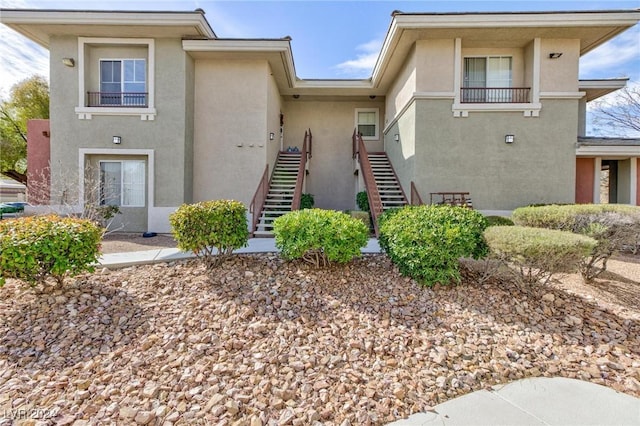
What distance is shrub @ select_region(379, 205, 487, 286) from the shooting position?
464 cm

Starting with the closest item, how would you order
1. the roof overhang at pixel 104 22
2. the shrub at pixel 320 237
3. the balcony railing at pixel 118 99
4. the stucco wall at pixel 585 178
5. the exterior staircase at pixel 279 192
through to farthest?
the shrub at pixel 320 237, the exterior staircase at pixel 279 192, the roof overhang at pixel 104 22, the balcony railing at pixel 118 99, the stucco wall at pixel 585 178

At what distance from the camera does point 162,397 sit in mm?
2756

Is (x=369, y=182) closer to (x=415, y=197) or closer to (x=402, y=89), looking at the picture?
(x=415, y=197)

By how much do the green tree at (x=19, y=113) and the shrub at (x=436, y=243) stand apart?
2102cm

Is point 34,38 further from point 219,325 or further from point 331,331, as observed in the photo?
point 331,331

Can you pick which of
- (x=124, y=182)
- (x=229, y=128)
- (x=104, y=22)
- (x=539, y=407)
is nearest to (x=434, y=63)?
(x=229, y=128)

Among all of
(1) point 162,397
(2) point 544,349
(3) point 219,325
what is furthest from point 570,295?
(1) point 162,397

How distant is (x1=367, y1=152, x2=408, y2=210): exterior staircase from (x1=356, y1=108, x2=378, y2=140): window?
1.26m

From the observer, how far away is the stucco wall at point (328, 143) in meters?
14.7

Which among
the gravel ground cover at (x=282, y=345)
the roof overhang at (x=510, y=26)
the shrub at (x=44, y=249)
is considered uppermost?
the roof overhang at (x=510, y=26)

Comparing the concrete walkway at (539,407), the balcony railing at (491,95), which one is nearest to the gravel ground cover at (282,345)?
the concrete walkway at (539,407)

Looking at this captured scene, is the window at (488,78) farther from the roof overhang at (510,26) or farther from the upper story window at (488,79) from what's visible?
the roof overhang at (510,26)

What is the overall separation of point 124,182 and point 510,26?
13.7 m

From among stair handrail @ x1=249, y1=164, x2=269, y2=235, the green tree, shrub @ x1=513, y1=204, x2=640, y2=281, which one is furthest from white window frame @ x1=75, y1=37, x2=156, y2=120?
shrub @ x1=513, y1=204, x2=640, y2=281
